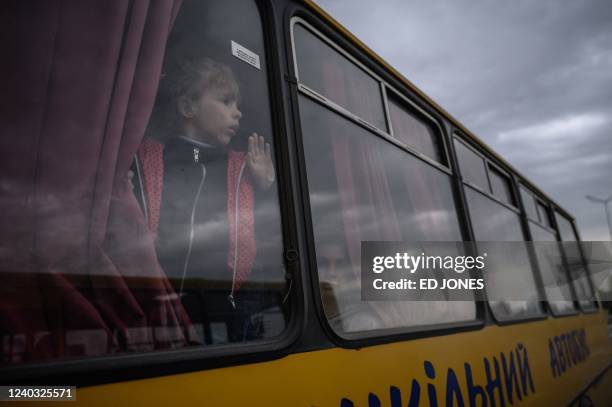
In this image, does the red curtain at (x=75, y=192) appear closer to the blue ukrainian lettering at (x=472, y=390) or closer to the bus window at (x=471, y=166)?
the blue ukrainian lettering at (x=472, y=390)

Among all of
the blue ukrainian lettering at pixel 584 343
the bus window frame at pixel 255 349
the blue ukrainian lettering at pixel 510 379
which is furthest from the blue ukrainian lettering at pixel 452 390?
the blue ukrainian lettering at pixel 584 343

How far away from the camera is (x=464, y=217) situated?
2832 mm

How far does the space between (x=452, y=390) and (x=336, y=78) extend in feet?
4.76

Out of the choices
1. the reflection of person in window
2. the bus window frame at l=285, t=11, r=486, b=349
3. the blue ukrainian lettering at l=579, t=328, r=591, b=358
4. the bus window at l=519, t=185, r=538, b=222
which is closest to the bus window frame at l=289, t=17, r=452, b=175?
the bus window frame at l=285, t=11, r=486, b=349

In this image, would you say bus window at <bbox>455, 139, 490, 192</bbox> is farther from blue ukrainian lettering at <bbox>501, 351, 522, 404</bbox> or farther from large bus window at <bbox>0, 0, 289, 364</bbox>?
large bus window at <bbox>0, 0, 289, 364</bbox>

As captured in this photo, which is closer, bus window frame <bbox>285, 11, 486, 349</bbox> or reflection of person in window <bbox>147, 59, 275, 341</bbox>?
reflection of person in window <bbox>147, 59, 275, 341</bbox>

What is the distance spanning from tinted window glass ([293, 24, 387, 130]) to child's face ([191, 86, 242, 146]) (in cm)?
35

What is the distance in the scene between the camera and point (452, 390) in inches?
78.1

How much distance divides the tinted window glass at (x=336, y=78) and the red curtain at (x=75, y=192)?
Answer: 2.33ft

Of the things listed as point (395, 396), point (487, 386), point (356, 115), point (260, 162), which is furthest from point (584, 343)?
point (260, 162)

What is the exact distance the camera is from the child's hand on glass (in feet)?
4.79

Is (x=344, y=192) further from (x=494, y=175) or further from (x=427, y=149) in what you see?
(x=494, y=175)

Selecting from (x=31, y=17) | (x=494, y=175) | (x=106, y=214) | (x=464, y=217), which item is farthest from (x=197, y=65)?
(x=494, y=175)

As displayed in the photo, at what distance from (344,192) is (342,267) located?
13.8 inches
